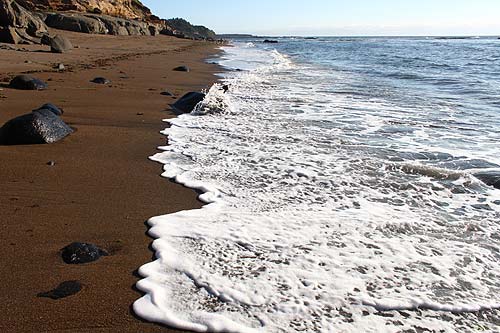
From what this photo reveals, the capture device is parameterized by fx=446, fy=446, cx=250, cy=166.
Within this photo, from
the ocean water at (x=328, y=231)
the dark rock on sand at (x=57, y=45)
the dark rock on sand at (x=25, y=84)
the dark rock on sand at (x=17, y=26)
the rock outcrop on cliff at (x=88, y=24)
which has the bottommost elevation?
the ocean water at (x=328, y=231)

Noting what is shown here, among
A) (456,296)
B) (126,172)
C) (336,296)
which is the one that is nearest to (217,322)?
(336,296)

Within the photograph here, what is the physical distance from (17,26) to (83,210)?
18323 mm

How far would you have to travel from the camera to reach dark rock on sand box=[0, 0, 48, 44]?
53.3ft

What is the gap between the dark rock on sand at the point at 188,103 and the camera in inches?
293

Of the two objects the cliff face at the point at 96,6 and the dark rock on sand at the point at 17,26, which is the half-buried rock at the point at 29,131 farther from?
the cliff face at the point at 96,6

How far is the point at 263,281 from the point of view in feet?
8.18

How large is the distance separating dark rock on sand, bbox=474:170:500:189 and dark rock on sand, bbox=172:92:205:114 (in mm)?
4546

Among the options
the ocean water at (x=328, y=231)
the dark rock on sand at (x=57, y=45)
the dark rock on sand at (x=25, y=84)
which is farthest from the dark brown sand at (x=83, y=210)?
the dark rock on sand at (x=57, y=45)

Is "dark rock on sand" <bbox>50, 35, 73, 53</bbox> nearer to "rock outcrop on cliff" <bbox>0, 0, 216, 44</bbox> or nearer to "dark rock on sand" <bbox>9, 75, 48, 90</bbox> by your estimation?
"rock outcrop on cliff" <bbox>0, 0, 216, 44</bbox>

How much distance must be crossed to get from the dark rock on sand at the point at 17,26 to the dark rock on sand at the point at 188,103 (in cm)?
1179

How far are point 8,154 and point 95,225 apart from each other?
1978mm

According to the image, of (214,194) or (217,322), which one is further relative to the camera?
(214,194)

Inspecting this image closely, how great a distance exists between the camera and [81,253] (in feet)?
8.66

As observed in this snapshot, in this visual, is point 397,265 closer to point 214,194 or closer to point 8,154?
point 214,194
